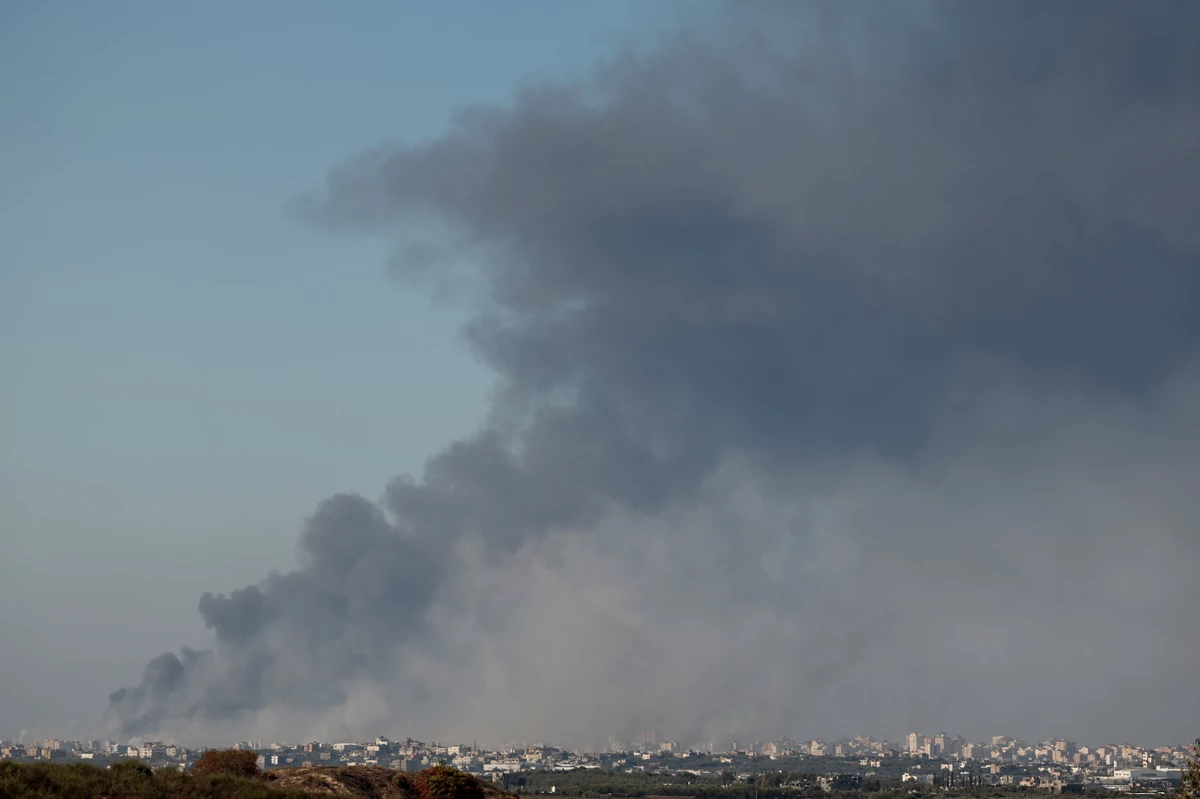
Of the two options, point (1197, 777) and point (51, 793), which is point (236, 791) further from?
point (1197, 777)

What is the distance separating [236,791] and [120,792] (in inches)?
202

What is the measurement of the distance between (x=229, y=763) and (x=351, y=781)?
20.9 feet

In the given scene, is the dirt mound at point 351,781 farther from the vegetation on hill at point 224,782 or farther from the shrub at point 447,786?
the shrub at point 447,786

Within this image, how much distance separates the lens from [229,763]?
6219cm

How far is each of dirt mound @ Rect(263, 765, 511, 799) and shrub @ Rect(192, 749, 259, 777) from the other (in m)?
1.07

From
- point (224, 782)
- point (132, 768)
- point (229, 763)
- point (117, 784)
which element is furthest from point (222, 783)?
point (229, 763)

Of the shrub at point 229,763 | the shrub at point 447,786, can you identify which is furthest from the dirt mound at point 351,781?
the shrub at point 229,763

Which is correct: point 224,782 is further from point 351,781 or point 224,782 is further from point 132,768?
point 351,781

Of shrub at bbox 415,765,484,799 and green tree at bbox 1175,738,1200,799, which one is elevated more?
shrub at bbox 415,765,484,799

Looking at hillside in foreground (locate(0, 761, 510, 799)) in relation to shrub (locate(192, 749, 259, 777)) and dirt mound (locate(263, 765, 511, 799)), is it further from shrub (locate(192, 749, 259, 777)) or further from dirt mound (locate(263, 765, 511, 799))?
shrub (locate(192, 749, 259, 777))

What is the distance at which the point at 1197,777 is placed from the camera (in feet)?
243

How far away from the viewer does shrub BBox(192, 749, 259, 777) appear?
6178 cm

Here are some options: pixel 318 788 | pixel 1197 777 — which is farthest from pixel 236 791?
pixel 1197 777

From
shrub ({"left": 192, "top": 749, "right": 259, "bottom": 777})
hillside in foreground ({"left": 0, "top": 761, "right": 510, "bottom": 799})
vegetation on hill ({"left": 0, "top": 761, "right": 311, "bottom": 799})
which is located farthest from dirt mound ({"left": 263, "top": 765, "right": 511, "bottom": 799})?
vegetation on hill ({"left": 0, "top": 761, "right": 311, "bottom": 799})
